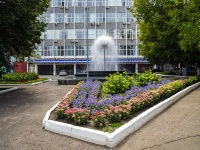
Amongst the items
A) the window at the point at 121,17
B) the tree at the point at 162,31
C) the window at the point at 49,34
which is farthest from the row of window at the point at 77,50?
the tree at the point at 162,31

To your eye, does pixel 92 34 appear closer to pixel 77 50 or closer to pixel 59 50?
pixel 77 50

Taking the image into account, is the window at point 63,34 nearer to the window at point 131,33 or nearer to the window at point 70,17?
the window at point 70,17

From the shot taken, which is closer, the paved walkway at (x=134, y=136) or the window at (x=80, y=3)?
the paved walkway at (x=134, y=136)

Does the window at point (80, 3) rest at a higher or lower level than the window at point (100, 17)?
higher

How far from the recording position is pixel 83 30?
51625 millimetres

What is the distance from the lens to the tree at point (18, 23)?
1143cm

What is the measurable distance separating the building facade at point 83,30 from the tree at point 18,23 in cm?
3632

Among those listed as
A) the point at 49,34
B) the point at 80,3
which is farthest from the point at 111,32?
the point at 49,34

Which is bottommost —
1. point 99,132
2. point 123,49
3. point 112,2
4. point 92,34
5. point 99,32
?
point 99,132

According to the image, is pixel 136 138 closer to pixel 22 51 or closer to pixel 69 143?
pixel 69 143

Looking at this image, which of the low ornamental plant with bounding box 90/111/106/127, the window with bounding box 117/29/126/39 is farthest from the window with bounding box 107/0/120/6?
the low ornamental plant with bounding box 90/111/106/127

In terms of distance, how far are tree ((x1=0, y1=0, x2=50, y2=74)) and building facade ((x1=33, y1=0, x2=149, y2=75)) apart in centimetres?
3632

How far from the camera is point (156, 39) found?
21.8 m

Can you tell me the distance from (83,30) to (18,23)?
40.0 metres
